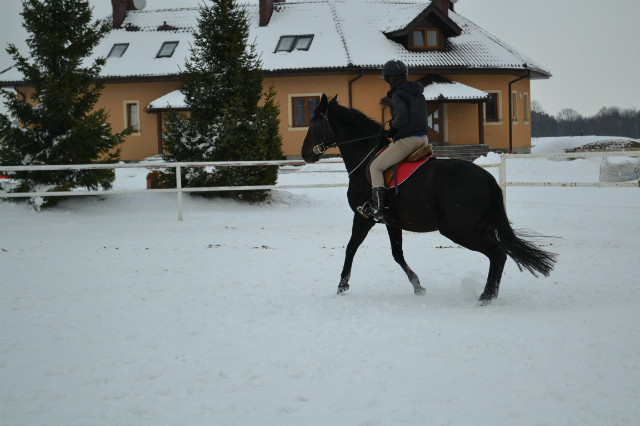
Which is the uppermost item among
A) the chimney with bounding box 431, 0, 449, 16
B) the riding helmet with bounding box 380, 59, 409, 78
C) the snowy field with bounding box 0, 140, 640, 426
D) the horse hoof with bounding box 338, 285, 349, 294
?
the chimney with bounding box 431, 0, 449, 16

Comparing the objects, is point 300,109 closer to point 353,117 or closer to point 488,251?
point 353,117

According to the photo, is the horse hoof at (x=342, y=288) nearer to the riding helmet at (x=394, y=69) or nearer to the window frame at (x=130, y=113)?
the riding helmet at (x=394, y=69)

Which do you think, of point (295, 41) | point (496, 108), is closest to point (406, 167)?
point (295, 41)

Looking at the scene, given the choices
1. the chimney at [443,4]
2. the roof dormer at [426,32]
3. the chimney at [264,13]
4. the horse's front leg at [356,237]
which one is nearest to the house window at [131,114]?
the chimney at [264,13]

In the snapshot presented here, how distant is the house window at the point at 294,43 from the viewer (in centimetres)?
3098

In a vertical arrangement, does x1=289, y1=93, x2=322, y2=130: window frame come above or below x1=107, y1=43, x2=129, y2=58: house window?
below

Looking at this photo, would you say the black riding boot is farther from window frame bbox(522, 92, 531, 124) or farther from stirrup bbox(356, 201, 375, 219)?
window frame bbox(522, 92, 531, 124)

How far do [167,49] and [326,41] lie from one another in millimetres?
8368

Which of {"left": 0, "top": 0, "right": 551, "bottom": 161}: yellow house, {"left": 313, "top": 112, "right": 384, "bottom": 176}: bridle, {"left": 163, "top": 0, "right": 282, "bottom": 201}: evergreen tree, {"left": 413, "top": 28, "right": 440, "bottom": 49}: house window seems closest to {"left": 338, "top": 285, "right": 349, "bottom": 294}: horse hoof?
{"left": 313, "top": 112, "right": 384, "bottom": 176}: bridle

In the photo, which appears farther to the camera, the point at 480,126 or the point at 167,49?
the point at 167,49

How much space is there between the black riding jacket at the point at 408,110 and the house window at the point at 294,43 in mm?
24738


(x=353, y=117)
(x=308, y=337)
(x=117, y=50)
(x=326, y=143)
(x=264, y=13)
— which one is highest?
(x=264, y=13)

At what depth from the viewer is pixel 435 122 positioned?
3262cm

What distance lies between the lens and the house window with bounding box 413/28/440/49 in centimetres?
3198
